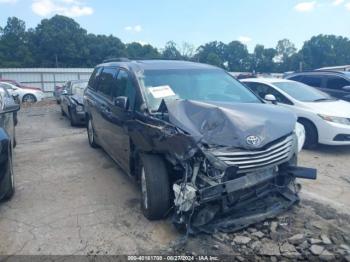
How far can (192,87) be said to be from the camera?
178 inches

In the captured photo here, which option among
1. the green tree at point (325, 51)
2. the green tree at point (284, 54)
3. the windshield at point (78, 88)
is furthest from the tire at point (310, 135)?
the green tree at point (325, 51)

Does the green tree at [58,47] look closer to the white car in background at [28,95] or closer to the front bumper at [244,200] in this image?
the white car in background at [28,95]

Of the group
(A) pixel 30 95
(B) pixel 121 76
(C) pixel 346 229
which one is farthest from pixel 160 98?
(A) pixel 30 95

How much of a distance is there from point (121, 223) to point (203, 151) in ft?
4.71

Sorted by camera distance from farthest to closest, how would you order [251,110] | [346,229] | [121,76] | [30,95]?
[30,95], [121,76], [251,110], [346,229]

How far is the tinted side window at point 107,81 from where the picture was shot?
17.7 feet

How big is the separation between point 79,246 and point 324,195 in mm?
3238

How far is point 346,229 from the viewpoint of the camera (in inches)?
140

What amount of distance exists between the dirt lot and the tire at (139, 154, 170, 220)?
184mm

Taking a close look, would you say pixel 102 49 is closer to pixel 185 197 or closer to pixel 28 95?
pixel 28 95

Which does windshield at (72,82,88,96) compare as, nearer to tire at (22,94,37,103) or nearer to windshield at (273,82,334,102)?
windshield at (273,82,334,102)

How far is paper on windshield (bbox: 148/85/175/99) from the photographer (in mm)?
4194

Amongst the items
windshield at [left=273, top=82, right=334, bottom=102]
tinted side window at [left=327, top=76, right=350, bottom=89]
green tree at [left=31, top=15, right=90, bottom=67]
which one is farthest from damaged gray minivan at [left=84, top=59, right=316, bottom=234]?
green tree at [left=31, top=15, right=90, bottom=67]

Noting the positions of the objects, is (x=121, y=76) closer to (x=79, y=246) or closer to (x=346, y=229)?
(x=79, y=246)
